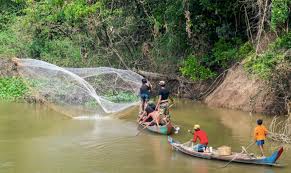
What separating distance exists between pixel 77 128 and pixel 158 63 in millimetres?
7467

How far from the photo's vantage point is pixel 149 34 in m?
24.3

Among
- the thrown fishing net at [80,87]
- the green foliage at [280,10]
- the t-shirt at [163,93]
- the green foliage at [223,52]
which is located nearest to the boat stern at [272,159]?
the t-shirt at [163,93]

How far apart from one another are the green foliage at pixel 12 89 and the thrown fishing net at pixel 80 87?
1.42 meters

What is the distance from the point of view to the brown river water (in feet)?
40.6

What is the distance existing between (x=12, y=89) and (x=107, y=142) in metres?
8.25

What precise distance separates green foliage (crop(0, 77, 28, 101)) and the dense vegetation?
85.5 inches

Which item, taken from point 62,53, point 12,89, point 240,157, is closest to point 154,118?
point 240,157

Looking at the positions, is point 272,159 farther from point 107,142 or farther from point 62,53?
point 62,53

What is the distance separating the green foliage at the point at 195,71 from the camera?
68.2 ft

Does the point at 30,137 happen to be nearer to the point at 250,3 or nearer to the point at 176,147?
the point at 176,147

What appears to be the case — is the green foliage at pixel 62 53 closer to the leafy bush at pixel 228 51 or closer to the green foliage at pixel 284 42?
the leafy bush at pixel 228 51

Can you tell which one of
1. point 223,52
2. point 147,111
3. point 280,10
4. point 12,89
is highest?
point 280,10

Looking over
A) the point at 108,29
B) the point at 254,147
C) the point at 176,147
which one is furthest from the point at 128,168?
the point at 108,29

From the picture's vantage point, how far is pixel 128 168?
12305mm
